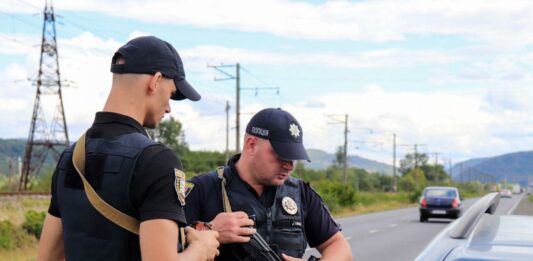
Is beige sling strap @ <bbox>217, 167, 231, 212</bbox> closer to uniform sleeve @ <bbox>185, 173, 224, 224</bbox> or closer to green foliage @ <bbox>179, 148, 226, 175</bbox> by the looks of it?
uniform sleeve @ <bbox>185, 173, 224, 224</bbox>

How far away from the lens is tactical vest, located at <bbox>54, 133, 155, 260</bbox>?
8.71 feet

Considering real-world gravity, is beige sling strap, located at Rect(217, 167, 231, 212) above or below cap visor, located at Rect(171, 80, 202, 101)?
below

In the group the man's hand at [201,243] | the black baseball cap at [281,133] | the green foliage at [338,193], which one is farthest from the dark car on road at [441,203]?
the man's hand at [201,243]

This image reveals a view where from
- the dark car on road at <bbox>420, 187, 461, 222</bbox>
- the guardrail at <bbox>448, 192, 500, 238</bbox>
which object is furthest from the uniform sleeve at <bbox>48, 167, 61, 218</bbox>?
the dark car on road at <bbox>420, 187, 461, 222</bbox>

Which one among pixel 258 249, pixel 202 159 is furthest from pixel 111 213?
pixel 202 159

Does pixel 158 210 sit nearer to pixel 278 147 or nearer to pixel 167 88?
pixel 167 88

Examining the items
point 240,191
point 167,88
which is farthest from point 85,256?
point 240,191

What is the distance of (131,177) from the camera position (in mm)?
2635

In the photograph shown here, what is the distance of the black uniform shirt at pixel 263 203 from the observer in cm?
376

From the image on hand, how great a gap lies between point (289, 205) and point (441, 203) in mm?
28500

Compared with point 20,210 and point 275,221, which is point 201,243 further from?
point 20,210

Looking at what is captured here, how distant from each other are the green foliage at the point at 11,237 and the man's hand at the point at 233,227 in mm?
22670

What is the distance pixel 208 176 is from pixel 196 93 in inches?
35.2

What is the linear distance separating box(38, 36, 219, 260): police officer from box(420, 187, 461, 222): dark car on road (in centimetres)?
2920
